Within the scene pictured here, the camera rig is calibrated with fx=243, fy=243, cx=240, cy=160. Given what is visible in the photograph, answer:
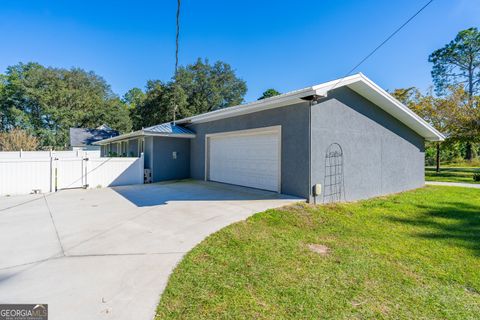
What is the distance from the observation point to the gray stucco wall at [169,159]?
36.7ft

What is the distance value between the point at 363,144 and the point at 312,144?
2.69 m

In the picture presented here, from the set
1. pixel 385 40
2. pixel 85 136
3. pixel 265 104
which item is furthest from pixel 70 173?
pixel 85 136

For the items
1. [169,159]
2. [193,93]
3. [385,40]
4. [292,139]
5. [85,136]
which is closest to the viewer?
[385,40]

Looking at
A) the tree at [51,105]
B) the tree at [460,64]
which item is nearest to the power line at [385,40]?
the tree at [460,64]

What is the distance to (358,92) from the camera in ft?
26.7

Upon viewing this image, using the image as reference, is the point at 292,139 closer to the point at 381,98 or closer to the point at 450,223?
the point at 381,98

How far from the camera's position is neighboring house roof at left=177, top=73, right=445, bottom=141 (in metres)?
6.50

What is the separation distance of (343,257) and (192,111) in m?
24.3

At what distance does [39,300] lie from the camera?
8.24 feet

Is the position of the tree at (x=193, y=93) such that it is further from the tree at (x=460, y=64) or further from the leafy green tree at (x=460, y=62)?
the leafy green tree at (x=460, y=62)

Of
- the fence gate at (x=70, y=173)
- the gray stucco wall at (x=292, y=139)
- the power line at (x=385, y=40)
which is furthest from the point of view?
the fence gate at (x=70, y=173)

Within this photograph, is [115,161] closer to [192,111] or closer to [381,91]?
[381,91]

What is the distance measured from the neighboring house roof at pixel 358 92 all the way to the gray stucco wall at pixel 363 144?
22cm

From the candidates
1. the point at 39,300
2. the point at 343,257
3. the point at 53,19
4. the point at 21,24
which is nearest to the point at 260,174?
the point at 343,257
